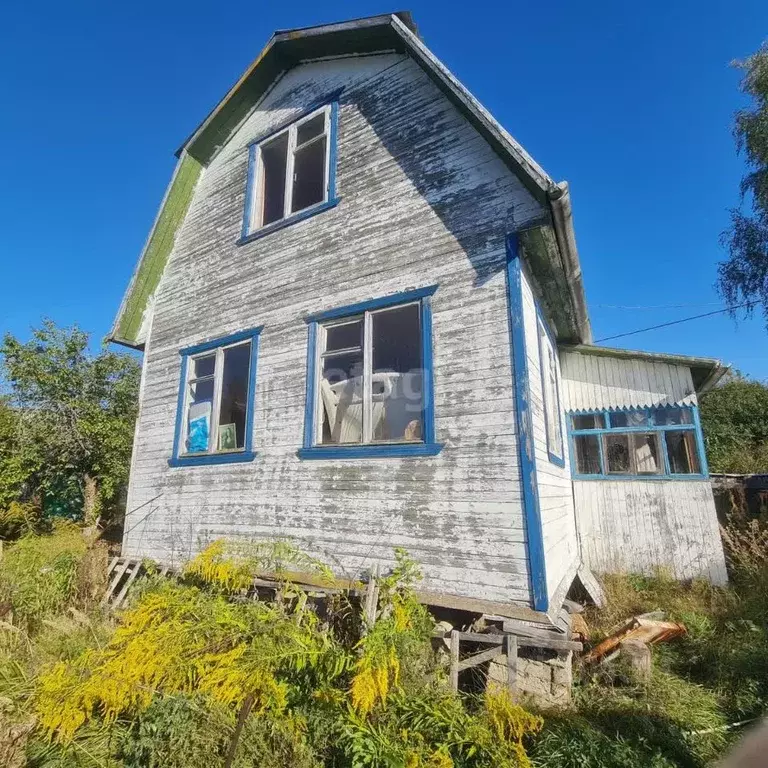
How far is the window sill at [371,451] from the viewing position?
5.44 metres

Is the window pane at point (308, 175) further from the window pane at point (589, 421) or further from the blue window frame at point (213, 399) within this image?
the window pane at point (589, 421)

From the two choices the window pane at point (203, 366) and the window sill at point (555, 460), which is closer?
the window sill at point (555, 460)

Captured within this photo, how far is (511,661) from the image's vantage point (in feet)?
14.3

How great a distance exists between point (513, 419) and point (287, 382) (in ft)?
11.5

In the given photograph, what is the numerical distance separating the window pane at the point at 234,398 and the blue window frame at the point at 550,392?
4.82m

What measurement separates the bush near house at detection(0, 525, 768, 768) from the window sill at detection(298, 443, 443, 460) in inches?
51.3

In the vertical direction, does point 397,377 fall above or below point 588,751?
above

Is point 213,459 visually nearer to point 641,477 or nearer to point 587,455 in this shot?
point 587,455

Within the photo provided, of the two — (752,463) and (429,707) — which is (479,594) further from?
(752,463)

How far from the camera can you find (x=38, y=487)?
1322 cm

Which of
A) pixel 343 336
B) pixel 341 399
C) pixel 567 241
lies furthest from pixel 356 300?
pixel 567 241

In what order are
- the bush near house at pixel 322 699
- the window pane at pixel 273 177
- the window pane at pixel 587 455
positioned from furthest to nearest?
the window pane at pixel 273 177, the window pane at pixel 587 455, the bush near house at pixel 322 699

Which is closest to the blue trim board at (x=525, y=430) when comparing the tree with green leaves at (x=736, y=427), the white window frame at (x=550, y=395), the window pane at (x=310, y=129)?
the white window frame at (x=550, y=395)

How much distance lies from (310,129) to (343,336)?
4486 mm
